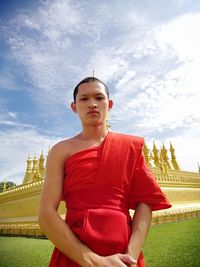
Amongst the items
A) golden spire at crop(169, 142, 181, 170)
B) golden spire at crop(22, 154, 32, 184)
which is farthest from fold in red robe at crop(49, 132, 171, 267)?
golden spire at crop(169, 142, 181, 170)

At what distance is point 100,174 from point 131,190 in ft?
0.77

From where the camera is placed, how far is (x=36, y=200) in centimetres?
725

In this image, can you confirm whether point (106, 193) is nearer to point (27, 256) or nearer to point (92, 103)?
point (92, 103)

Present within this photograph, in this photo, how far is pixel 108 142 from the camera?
1.44 metres

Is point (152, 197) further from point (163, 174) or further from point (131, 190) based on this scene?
point (163, 174)

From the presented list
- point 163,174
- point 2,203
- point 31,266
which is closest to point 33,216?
point 2,203

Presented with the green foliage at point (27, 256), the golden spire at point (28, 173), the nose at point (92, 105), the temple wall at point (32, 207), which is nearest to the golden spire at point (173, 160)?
the temple wall at point (32, 207)

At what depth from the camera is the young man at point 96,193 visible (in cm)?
113

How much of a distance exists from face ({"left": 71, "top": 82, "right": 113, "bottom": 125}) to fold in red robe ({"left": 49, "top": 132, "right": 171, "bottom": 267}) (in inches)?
5.6

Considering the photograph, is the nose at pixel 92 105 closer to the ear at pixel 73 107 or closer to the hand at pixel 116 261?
the ear at pixel 73 107

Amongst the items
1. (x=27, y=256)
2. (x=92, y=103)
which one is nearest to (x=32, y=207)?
(x=27, y=256)

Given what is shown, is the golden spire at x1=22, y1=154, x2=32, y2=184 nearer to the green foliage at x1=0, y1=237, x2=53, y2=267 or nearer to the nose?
the green foliage at x1=0, y1=237, x2=53, y2=267

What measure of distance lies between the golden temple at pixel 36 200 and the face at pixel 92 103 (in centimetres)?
490

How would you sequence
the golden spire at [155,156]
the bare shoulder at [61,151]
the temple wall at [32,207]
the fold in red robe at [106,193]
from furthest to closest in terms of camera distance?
the golden spire at [155,156] < the temple wall at [32,207] < the bare shoulder at [61,151] < the fold in red robe at [106,193]
